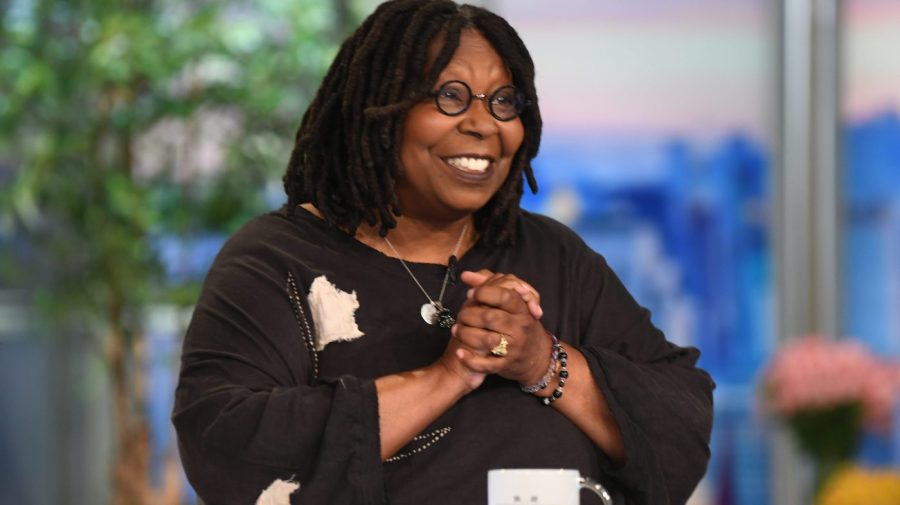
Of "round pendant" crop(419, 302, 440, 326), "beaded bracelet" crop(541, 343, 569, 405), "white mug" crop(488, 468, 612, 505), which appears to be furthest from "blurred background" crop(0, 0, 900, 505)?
"white mug" crop(488, 468, 612, 505)

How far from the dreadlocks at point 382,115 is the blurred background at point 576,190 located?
97.7 inches

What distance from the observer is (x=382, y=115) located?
69.4 inches

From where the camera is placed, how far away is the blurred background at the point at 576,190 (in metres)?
4.37

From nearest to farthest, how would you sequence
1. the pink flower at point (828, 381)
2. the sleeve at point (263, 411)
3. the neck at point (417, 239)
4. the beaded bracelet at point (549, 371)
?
the sleeve at point (263, 411)
the beaded bracelet at point (549, 371)
the neck at point (417, 239)
the pink flower at point (828, 381)

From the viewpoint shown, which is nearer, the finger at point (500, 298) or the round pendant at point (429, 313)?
the finger at point (500, 298)

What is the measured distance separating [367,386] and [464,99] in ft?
1.24

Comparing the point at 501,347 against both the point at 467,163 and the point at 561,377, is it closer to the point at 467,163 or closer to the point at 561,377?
the point at 561,377

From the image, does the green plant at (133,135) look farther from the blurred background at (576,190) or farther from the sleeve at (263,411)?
the sleeve at (263,411)

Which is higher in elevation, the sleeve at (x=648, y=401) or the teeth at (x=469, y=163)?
the teeth at (x=469, y=163)

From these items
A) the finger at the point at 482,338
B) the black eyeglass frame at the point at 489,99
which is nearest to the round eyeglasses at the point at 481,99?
the black eyeglass frame at the point at 489,99

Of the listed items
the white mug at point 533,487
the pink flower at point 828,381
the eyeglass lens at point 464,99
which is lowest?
the pink flower at point 828,381

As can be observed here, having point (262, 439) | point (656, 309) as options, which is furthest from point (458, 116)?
point (656, 309)

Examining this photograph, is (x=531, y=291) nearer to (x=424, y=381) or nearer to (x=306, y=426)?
(x=424, y=381)

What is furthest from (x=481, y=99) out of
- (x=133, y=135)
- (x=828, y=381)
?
(x=828, y=381)
